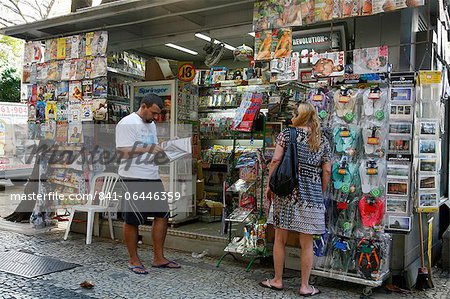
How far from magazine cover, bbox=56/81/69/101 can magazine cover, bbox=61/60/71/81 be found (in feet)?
0.35

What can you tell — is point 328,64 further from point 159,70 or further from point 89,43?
point 89,43

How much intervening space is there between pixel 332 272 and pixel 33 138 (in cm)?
510

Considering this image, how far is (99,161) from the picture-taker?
21.8 feet

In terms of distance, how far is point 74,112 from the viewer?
6.55 meters

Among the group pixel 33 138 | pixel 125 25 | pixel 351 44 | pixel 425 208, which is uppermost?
pixel 125 25

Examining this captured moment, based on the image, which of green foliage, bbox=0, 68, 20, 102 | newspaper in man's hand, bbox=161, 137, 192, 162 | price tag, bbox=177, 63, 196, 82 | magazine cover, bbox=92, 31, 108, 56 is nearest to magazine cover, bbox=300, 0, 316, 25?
newspaper in man's hand, bbox=161, 137, 192, 162

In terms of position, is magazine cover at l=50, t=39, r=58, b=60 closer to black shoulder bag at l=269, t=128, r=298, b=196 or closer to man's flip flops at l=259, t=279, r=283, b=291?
black shoulder bag at l=269, t=128, r=298, b=196

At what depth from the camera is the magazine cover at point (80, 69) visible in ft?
21.0

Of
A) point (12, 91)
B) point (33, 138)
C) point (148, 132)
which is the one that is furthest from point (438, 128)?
point (12, 91)

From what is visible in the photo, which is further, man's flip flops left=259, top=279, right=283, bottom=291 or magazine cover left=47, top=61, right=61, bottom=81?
magazine cover left=47, top=61, right=61, bottom=81

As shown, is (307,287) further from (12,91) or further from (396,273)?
(12,91)

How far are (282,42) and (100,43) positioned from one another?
279cm

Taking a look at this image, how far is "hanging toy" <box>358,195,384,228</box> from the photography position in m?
4.12

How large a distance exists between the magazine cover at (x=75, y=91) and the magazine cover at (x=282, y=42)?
3124 millimetres
